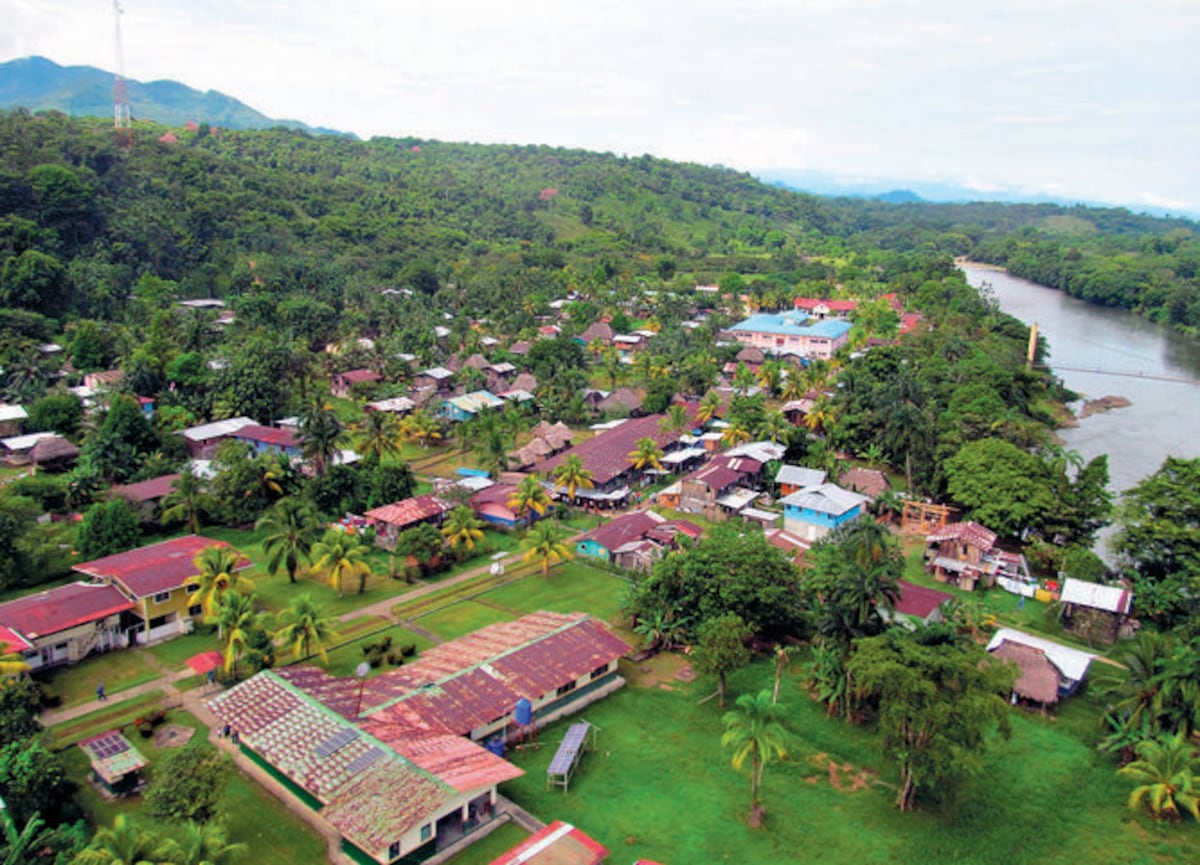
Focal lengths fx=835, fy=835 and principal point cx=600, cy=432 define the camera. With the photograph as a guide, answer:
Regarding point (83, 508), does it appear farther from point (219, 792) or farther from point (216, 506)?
point (219, 792)

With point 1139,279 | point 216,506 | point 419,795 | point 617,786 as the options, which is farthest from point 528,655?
point 1139,279

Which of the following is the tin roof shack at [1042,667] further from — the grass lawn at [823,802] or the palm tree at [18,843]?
the palm tree at [18,843]

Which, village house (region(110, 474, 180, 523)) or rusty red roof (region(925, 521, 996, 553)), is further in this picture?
village house (region(110, 474, 180, 523))

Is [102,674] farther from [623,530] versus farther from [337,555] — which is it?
[623,530]

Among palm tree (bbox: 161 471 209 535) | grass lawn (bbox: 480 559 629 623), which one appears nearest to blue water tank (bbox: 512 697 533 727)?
grass lawn (bbox: 480 559 629 623)

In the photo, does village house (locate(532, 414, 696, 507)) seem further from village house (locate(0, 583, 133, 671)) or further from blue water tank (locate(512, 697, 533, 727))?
village house (locate(0, 583, 133, 671))

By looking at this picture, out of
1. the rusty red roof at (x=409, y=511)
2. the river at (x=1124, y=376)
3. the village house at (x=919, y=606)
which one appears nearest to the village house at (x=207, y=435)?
the rusty red roof at (x=409, y=511)
